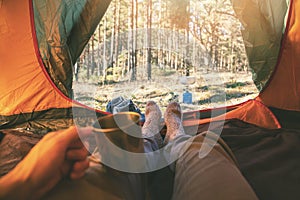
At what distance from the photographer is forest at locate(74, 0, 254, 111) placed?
4.16 feet

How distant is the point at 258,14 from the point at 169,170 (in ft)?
2.62

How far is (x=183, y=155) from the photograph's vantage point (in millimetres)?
666

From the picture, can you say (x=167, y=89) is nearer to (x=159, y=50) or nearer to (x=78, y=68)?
(x=159, y=50)

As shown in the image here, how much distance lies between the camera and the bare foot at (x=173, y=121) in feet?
3.47

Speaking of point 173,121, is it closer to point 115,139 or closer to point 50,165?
point 115,139

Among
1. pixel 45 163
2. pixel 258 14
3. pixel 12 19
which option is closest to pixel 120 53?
pixel 12 19

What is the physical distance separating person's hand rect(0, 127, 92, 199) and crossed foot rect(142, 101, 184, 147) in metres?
0.65

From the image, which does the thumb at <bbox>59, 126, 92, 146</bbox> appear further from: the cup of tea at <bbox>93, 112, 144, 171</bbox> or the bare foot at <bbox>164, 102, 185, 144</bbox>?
the bare foot at <bbox>164, 102, 185, 144</bbox>

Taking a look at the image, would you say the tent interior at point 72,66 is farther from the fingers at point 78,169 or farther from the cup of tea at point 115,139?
the fingers at point 78,169

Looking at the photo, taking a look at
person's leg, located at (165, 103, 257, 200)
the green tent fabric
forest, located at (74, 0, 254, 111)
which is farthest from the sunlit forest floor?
person's leg, located at (165, 103, 257, 200)

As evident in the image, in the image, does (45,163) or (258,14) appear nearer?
(45,163)

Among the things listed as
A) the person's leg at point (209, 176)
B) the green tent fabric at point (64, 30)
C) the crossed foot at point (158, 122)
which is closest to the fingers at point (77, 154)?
the person's leg at point (209, 176)

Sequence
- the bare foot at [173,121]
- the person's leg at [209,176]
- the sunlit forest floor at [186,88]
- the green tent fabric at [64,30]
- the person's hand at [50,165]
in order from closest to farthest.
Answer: the person's hand at [50,165]
the person's leg at [209,176]
the bare foot at [173,121]
the green tent fabric at [64,30]
the sunlit forest floor at [186,88]

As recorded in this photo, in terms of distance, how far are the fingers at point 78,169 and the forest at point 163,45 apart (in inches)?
35.5
